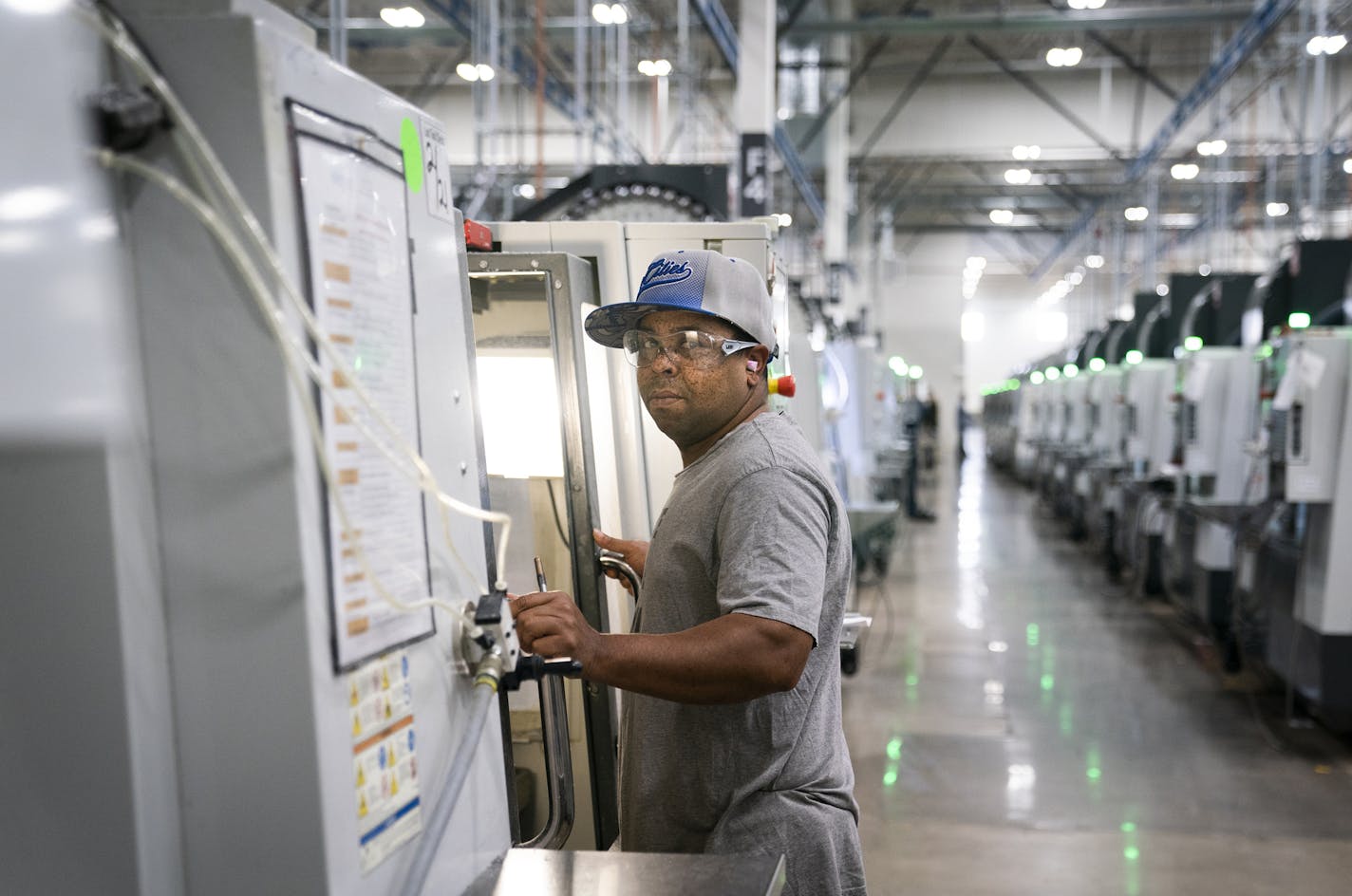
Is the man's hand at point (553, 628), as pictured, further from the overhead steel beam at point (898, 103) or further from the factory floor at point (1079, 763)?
the overhead steel beam at point (898, 103)

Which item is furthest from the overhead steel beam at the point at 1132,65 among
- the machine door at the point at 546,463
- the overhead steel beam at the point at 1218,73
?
the machine door at the point at 546,463

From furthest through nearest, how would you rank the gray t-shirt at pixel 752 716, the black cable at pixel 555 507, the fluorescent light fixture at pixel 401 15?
1. the fluorescent light fixture at pixel 401 15
2. the black cable at pixel 555 507
3. the gray t-shirt at pixel 752 716

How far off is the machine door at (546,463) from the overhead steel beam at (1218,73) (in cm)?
763

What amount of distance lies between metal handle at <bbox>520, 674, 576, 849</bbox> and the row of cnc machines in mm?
4013

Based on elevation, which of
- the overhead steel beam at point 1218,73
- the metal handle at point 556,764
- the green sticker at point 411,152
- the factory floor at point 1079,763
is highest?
the overhead steel beam at point 1218,73

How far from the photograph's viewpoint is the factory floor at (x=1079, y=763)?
12.3ft

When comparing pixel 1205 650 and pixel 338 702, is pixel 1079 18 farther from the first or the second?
pixel 338 702

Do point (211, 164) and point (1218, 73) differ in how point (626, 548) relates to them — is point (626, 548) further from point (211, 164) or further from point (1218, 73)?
point (1218, 73)

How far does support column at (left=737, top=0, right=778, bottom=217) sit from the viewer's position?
739 centimetres

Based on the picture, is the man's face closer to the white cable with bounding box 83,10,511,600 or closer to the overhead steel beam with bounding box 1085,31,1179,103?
the white cable with bounding box 83,10,511,600

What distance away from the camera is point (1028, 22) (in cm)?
1068

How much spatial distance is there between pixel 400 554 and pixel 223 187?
0.39 meters

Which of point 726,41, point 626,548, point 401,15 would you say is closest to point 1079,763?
point 626,548

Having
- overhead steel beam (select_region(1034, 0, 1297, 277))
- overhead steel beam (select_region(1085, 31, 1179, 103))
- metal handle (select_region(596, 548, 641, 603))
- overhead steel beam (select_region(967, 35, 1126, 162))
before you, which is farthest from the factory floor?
overhead steel beam (select_region(967, 35, 1126, 162))
